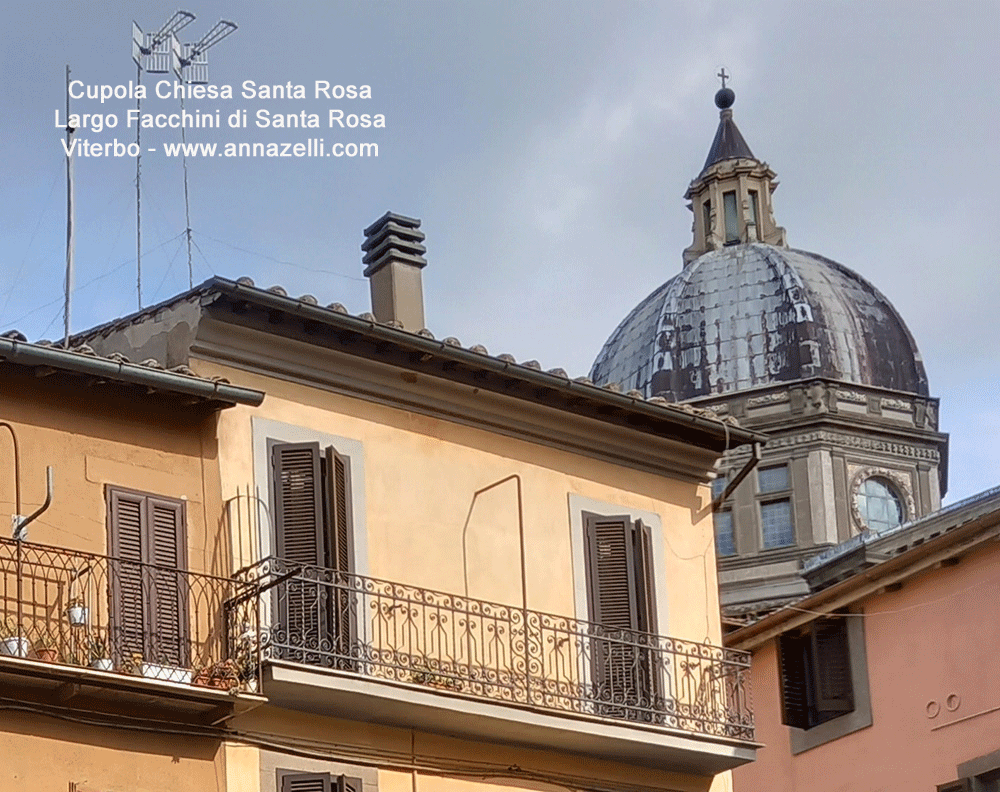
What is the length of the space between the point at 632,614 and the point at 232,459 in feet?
15.2

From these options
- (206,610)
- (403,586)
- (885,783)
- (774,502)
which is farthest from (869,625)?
(774,502)

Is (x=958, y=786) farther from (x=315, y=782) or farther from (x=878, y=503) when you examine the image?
(x=878, y=503)

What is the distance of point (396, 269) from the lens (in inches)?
1005

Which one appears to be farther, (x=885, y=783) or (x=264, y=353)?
(x=885, y=783)

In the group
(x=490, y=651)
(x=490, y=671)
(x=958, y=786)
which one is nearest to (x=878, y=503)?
(x=958, y=786)

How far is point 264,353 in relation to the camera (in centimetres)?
2289

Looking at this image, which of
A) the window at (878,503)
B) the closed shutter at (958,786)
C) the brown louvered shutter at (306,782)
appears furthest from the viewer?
the window at (878,503)

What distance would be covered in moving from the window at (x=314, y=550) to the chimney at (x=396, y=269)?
2693 millimetres

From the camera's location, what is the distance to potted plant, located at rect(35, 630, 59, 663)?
1997 cm

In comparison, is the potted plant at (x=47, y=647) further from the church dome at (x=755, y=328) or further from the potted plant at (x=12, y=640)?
the church dome at (x=755, y=328)

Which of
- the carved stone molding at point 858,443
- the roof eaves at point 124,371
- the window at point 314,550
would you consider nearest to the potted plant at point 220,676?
the window at point 314,550

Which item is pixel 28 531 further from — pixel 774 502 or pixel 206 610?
pixel 774 502

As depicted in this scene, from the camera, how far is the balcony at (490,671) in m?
21.7

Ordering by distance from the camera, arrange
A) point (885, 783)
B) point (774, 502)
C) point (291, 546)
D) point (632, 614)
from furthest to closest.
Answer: point (774, 502) → point (885, 783) → point (632, 614) → point (291, 546)
